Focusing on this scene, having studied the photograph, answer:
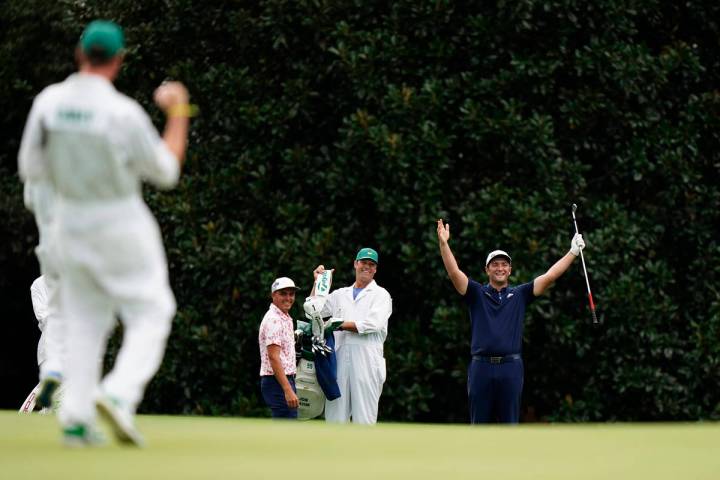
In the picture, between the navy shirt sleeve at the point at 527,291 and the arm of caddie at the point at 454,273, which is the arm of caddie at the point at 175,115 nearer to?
the arm of caddie at the point at 454,273

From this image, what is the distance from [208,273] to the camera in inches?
695

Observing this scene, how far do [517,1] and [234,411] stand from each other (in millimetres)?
5941

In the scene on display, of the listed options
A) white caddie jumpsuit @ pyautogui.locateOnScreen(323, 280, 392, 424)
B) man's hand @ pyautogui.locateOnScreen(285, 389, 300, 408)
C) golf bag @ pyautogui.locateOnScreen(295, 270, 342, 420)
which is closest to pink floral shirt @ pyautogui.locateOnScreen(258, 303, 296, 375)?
man's hand @ pyautogui.locateOnScreen(285, 389, 300, 408)

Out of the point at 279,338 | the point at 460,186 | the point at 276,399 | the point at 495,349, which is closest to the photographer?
the point at 495,349

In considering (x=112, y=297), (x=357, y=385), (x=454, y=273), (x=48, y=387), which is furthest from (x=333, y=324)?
(x=112, y=297)

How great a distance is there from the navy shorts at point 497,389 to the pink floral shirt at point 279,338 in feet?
5.49

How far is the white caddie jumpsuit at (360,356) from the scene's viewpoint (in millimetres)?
13633

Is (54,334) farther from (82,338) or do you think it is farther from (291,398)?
(291,398)

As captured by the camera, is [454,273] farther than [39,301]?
No

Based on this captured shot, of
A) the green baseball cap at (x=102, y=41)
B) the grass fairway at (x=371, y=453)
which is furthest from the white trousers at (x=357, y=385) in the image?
the green baseball cap at (x=102, y=41)

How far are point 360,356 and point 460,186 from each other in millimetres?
4173

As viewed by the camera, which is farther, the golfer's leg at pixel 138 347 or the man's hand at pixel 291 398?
the man's hand at pixel 291 398

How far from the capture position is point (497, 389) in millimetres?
12641

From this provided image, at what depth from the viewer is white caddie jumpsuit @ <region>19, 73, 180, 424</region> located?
244 inches
